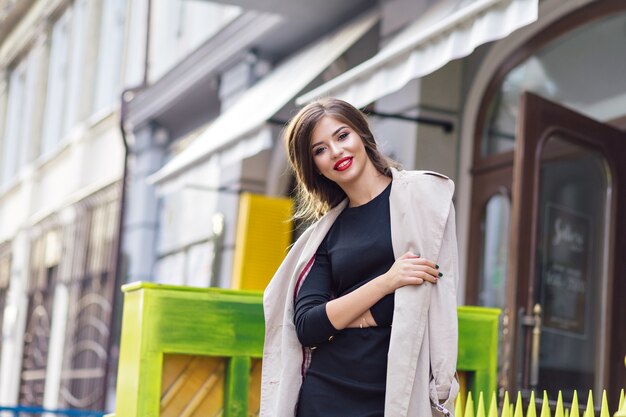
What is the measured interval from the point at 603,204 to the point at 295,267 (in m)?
3.95

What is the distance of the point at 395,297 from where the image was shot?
2.70 metres

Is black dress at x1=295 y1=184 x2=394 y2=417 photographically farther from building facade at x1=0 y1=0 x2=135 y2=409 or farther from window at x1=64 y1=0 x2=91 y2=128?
window at x1=64 y1=0 x2=91 y2=128

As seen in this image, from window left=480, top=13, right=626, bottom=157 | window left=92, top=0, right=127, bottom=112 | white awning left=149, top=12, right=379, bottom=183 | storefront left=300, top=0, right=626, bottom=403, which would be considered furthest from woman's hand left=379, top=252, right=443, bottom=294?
window left=92, top=0, right=127, bottom=112

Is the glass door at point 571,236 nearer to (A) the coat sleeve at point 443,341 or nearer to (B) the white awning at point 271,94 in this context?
(B) the white awning at point 271,94

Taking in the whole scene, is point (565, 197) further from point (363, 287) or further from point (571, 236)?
point (363, 287)

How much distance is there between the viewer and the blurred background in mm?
6195

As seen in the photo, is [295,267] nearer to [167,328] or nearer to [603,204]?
[167,328]

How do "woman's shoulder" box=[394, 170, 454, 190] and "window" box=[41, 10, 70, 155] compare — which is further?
"window" box=[41, 10, 70, 155]

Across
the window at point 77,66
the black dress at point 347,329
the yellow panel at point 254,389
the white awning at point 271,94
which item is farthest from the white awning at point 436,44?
the window at point 77,66

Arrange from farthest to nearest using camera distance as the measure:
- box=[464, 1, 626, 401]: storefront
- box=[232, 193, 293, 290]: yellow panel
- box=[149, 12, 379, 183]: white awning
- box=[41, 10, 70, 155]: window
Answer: box=[41, 10, 70, 155]: window, box=[232, 193, 293, 290]: yellow panel, box=[149, 12, 379, 183]: white awning, box=[464, 1, 626, 401]: storefront

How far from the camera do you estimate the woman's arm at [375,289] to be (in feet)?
8.82

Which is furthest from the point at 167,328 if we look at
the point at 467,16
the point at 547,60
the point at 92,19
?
the point at 92,19

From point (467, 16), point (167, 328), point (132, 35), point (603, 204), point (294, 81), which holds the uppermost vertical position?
point (132, 35)

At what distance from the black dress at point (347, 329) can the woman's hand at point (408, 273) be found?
54 millimetres
